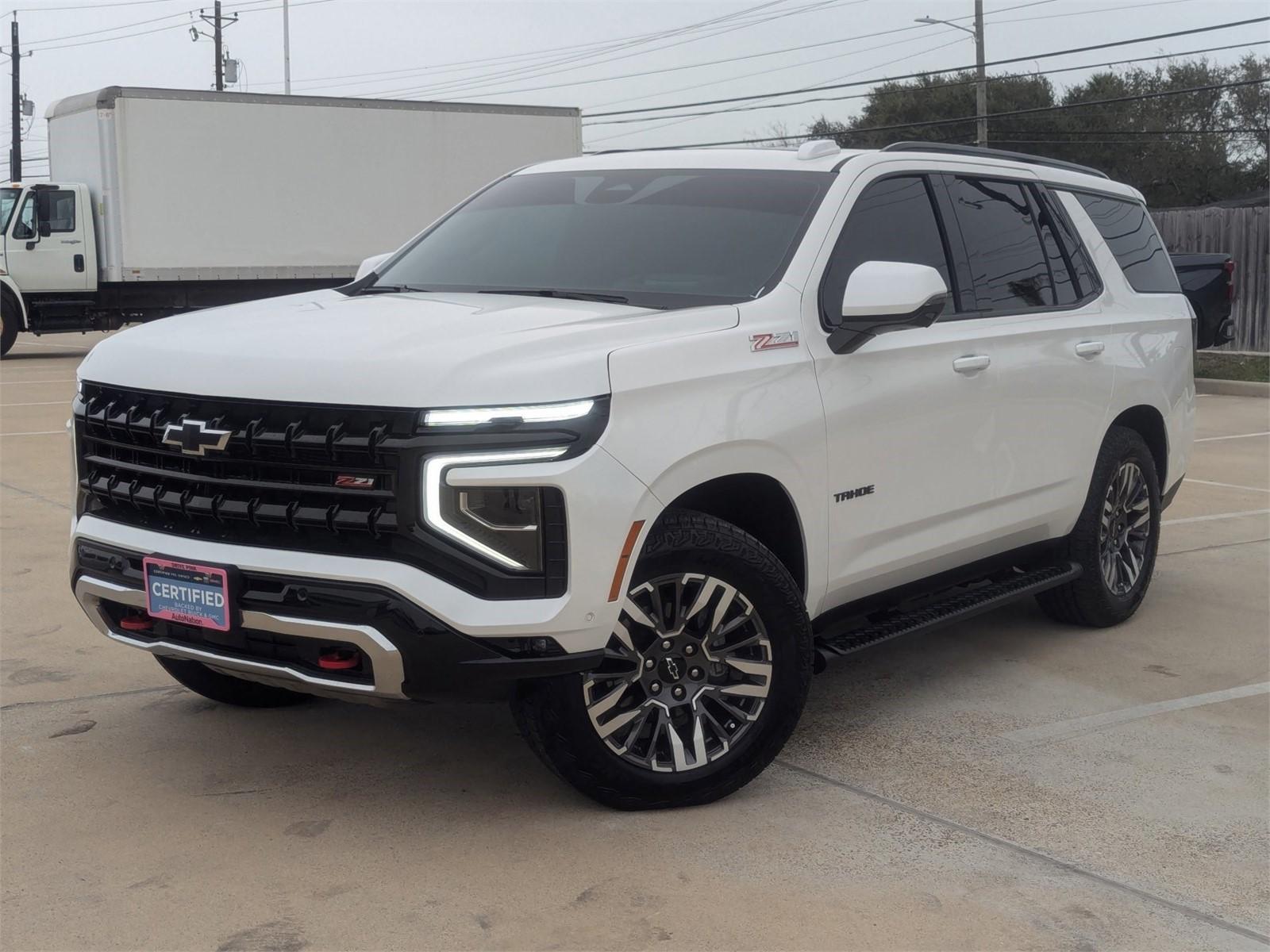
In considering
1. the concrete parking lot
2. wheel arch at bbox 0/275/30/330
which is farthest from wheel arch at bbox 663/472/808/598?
wheel arch at bbox 0/275/30/330

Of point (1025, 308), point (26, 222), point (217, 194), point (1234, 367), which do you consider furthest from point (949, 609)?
point (26, 222)

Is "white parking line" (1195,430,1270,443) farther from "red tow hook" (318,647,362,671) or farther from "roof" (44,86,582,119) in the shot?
"roof" (44,86,582,119)

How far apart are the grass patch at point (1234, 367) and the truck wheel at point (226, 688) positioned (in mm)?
14904

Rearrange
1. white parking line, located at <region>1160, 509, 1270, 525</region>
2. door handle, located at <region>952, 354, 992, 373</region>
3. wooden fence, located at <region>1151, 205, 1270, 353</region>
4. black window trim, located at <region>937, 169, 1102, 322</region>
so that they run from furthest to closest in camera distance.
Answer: wooden fence, located at <region>1151, 205, 1270, 353</region>
white parking line, located at <region>1160, 509, 1270, 525</region>
black window trim, located at <region>937, 169, 1102, 322</region>
door handle, located at <region>952, 354, 992, 373</region>

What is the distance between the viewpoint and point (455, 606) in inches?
145

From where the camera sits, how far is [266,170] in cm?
2266

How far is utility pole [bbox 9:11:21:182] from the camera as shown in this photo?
153ft

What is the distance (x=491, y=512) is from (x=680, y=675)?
857 millimetres

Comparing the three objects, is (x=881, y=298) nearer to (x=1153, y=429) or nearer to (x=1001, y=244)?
(x=1001, y=244)

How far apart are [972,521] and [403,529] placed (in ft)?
8.15

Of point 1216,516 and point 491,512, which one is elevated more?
point 491,512

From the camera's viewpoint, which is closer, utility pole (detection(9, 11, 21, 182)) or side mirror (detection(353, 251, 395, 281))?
side mirror (detection(353, 251, 395, 281))

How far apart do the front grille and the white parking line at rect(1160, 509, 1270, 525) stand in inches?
259

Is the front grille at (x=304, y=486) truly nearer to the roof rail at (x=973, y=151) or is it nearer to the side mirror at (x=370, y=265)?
the side mirror at (x=370, y=265)
